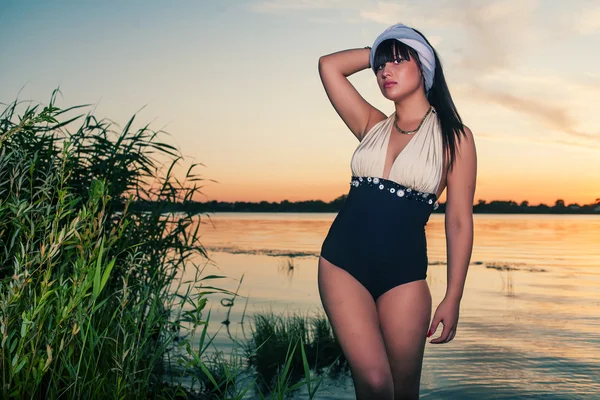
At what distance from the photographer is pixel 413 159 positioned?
3168 mm

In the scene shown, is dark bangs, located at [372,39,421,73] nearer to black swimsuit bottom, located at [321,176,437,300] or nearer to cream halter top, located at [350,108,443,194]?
cream halter top, located at [350,108,443,194]

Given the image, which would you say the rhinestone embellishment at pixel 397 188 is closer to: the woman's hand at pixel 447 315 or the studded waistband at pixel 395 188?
the studded waistband at pixel 395 188

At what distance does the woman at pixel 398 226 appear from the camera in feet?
10.0

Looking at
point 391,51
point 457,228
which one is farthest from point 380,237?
point 391,51

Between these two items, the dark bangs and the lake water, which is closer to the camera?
the dark bangs

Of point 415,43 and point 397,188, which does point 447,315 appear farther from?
point 415,43

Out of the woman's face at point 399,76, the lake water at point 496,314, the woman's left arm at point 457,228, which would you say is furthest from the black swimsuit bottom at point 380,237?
the lake water at point 496,314

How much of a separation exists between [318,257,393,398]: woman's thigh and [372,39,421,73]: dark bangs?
40.5 inches

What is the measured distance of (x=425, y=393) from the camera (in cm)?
681

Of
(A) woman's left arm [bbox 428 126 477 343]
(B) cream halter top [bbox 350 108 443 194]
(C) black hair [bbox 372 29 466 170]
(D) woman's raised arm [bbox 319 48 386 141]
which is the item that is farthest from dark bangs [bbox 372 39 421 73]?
(A) woman's left arm [bbox 428 126 477 343]

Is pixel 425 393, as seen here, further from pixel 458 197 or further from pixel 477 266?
pixel 477 266

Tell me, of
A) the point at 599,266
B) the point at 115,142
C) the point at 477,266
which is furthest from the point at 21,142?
the point at 599,266

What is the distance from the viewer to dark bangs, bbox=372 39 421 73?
10.7 feet

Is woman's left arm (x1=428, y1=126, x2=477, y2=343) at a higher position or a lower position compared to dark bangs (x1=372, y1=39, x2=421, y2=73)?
lower
